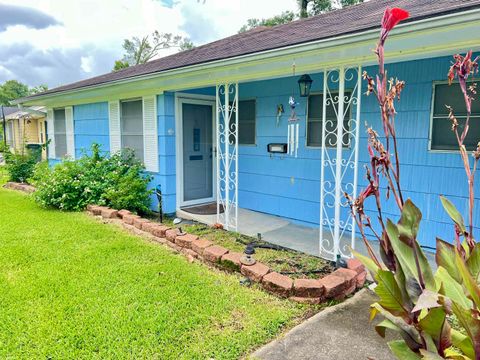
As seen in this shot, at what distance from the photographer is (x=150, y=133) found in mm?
6211

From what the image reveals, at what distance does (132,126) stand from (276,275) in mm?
4739

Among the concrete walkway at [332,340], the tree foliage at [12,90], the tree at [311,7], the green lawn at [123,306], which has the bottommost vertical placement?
the concrete walkway at [332,340]

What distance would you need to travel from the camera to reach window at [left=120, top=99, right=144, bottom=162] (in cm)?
655

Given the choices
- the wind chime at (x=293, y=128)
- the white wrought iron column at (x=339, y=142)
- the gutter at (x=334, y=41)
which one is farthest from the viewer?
the wind chime at (x=293, y=128)

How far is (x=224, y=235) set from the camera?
498cm

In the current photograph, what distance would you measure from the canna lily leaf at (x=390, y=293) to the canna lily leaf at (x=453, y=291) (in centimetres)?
17

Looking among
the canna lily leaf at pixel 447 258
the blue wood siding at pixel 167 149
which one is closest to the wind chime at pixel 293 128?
the blue wood siding at pixel 167 149

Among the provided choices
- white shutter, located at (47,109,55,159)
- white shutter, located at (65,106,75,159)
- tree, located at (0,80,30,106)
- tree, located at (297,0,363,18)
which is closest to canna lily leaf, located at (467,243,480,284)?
white shutter, located at (65,106,75,159)

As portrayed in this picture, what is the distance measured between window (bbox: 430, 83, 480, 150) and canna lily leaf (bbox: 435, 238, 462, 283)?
3078 mm

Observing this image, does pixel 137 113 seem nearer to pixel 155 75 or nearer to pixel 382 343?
pixel 155 75

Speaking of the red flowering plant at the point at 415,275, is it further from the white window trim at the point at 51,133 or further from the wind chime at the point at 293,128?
the white window trim at the point at 51,133

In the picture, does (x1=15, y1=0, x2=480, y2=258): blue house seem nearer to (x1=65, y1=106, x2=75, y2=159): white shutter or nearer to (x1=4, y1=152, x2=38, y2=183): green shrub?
(x1=65, y1=106, x2=75, y2=159): white shutter

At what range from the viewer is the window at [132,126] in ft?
21.5

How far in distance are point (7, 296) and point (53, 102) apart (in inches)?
286
